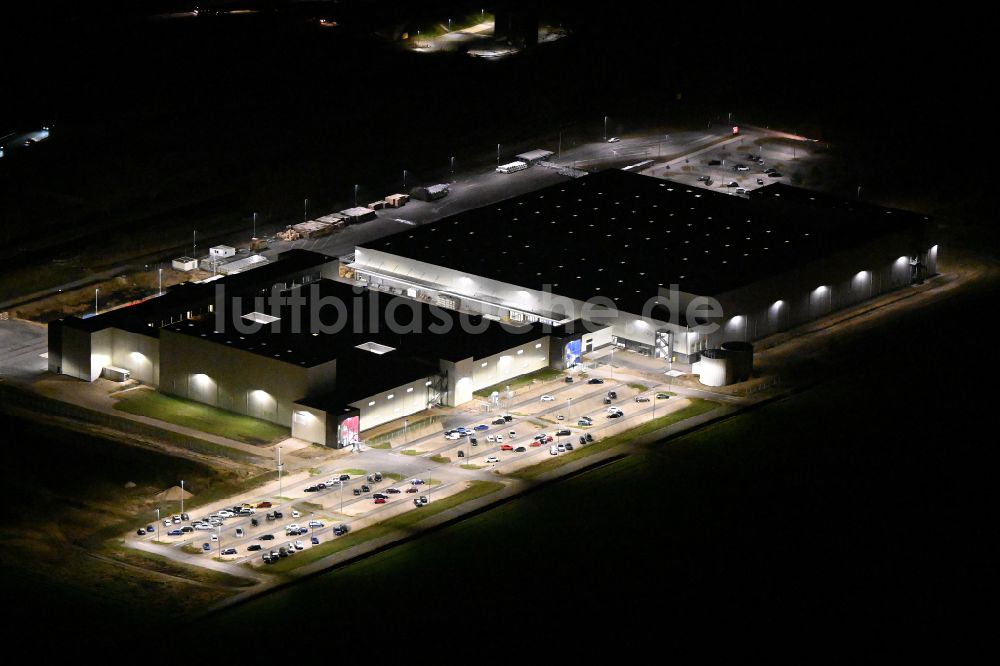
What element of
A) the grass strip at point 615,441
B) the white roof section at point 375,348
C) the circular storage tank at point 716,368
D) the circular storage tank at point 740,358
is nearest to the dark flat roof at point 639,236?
the circular storage tank at point 740,358

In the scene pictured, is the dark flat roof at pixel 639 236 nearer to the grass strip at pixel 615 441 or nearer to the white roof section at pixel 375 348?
the grass strip at pixel 615 441

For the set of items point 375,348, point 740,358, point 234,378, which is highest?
point 375,348

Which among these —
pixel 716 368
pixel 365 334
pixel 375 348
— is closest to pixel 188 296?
pixel 365 334

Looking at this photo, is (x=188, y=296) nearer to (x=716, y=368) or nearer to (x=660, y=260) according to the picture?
(x=660, y=260)

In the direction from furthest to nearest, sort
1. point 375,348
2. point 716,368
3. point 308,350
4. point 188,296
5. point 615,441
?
point 188,296 < point 716,368 < point 375,348 < point 308,350 < point 615,441

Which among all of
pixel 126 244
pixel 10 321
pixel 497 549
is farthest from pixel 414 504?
pixel 126 244

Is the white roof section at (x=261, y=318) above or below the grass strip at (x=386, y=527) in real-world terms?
above

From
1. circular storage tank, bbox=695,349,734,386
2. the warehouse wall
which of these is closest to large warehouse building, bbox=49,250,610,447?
the warehouse wall

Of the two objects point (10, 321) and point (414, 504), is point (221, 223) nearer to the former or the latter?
point (10, 321)
